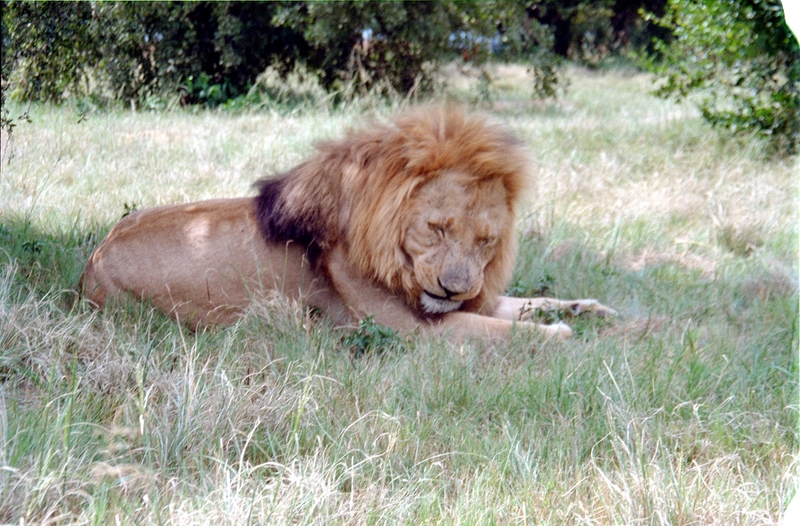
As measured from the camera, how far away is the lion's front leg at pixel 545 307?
4.28 metres

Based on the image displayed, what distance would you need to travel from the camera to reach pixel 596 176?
6891mm

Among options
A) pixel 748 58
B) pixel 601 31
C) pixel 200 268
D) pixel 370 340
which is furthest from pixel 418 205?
pixel 601 31

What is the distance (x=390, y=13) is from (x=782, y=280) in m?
5.74

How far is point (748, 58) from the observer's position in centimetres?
729

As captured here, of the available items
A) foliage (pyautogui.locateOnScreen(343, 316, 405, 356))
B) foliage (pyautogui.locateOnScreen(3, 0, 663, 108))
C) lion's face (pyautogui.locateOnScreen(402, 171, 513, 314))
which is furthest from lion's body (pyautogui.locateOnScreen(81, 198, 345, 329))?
foliage (pyautogui.locateOnScreen(3, 0, 663, 108))

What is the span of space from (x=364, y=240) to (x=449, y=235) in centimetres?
38

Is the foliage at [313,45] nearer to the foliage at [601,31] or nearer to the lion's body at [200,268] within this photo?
the lion's body at [200,268]

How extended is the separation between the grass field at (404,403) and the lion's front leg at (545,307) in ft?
0.44

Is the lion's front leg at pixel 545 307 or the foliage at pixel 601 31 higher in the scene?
the foliage at pixel 601 31

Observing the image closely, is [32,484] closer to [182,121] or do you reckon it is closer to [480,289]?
[480,289]

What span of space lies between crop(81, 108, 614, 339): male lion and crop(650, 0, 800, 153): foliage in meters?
4.24

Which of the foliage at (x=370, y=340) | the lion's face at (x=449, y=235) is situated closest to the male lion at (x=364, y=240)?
the lion's face at (x=449, y=235)

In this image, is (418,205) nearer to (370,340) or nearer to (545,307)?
(370,340)

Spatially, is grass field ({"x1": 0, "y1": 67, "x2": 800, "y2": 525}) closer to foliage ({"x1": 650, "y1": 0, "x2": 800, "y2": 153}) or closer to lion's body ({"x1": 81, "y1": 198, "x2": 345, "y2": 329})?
lion's body ({"x1": 81, "y1": 198, "x2": 345, "y2": 329})
